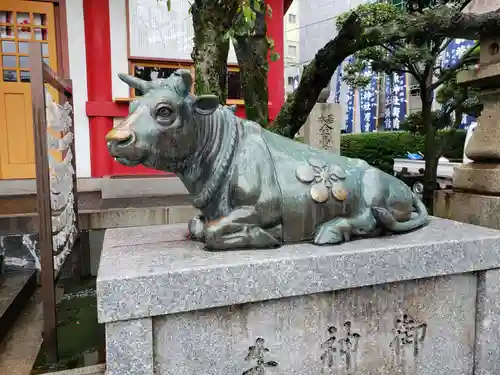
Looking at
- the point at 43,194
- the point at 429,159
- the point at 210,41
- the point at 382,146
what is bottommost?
the point at 382,146

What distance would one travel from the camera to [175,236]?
2.58 meters

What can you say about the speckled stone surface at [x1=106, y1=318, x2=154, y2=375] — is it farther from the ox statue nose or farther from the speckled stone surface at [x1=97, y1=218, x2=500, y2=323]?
the ox statue nose

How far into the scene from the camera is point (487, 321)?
2.42m

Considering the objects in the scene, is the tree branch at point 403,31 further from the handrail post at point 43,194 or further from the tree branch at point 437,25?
the handrail post at point 43,194

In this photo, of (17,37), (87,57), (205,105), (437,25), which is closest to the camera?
(205,105)

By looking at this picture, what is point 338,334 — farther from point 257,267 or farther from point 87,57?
point 87,57

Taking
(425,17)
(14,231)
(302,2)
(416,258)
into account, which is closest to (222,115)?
(416,258)

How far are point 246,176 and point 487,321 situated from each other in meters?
1.72

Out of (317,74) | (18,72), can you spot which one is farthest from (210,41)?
(18,72)

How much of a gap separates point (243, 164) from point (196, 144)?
0.92ft

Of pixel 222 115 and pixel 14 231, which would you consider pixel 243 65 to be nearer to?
pixel 222 115

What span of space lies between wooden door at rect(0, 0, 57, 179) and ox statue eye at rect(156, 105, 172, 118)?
6633 millimetres

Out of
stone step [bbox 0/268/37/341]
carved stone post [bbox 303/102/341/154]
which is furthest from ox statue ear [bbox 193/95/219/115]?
carved stone post [bbox 303/102/341/154]

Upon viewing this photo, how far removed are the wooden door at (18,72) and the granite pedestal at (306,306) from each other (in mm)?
6071
